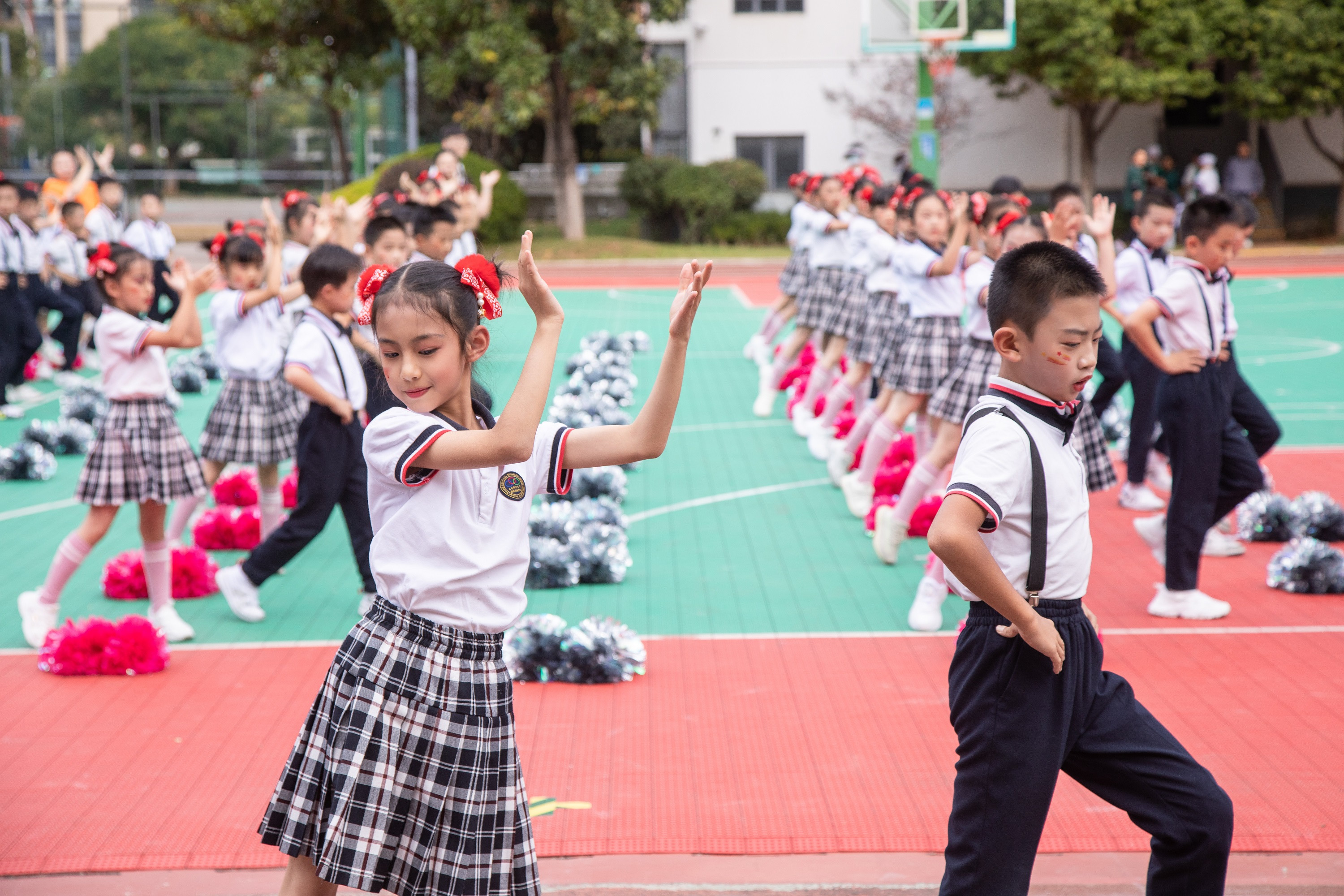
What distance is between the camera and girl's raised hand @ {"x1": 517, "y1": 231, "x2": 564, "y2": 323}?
2.39 metres

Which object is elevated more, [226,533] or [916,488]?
[916,488]

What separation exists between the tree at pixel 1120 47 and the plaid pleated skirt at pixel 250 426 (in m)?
22.6

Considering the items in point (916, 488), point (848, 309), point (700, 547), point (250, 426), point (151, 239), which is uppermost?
point (151, 239)

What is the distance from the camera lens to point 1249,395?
618 centimetres

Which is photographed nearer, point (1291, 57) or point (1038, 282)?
point (1038, 282)

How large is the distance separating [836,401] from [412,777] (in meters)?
6.65

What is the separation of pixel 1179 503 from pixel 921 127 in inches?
355

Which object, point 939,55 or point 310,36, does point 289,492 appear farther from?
point 310,36

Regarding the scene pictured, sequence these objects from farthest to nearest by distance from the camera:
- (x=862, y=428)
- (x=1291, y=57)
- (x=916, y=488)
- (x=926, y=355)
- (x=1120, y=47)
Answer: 1. (x=1120, y=47)
2. (x=1291, y=57)
3. (x=862, y=428)
4. (x=926, y=355)
5. (x=916, y=488)

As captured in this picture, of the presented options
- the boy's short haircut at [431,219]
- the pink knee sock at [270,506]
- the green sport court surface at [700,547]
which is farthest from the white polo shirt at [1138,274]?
the pink knee sock at [270,506]

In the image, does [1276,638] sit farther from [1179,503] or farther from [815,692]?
[815,692]

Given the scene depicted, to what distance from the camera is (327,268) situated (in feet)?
18.0

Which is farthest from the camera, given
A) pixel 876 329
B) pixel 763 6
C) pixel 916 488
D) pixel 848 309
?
pixel 763 6

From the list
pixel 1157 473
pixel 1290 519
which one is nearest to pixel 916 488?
pixel 1290 519
